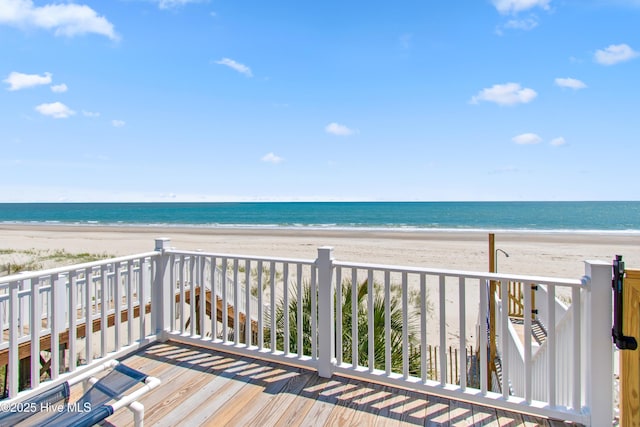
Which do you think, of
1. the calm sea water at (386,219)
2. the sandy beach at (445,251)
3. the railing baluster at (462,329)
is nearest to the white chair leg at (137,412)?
the railing baluster at (462,329)

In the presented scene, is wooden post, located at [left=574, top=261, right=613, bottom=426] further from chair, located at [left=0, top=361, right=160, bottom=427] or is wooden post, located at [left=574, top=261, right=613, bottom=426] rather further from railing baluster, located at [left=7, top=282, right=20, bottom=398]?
railing baluster, located at [left=7, top=282, right=20, bottom=398]

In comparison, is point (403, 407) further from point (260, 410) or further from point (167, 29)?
point (167, 29)

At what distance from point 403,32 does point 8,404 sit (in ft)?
33.1

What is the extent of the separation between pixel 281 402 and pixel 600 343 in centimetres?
205

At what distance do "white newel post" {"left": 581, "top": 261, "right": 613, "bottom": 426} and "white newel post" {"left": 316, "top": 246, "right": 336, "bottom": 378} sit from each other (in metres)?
1.68

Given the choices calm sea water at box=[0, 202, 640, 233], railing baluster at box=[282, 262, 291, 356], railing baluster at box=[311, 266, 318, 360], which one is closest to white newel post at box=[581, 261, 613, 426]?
railing baluster at box=[311, 266, 318, 360]

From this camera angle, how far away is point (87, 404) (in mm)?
1946

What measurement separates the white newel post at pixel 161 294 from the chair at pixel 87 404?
1.32 meters

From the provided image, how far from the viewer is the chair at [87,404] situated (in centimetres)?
162

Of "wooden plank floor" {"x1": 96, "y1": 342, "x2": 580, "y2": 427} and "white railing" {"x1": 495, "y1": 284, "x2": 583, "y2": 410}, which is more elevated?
"white railing" {"x1": 495, "y1": 284, "x2": 583, "y2": 410}

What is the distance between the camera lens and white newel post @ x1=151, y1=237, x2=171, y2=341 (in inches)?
143

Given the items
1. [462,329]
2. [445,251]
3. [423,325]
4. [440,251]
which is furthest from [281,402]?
[445,251]

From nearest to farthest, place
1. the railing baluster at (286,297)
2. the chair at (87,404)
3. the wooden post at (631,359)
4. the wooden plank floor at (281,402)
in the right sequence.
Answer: the chair at (87,404) < the wooden post at (631,359) < the wooden plank floor at (281,402) < the railing baluster at (286,297)

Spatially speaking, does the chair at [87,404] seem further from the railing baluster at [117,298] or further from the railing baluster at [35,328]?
the railing baluster at [117,298]
